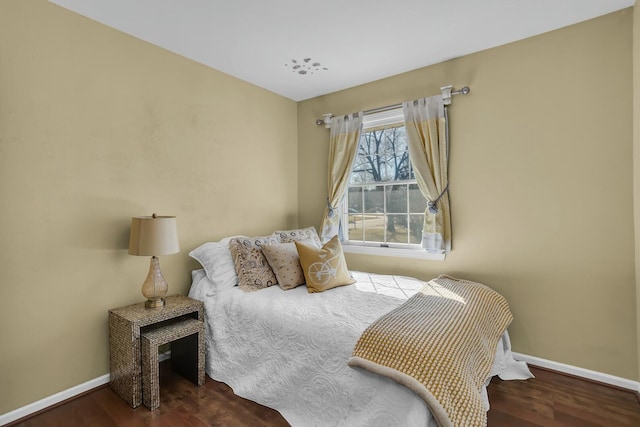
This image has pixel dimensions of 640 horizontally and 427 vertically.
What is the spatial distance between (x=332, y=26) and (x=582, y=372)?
320 centimetres

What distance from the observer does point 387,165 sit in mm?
3373

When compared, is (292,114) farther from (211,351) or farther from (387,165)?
(211,351)

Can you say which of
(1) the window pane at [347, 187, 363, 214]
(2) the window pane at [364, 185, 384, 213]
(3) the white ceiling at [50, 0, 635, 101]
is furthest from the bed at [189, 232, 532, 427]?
(3) the white ceiling at [50, 0, 635, 101]

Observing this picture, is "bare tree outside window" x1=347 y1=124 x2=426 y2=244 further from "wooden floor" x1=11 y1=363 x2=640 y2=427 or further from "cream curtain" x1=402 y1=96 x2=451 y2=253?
"wooden floor" x1=11 y1=363 x2=640 y2=427

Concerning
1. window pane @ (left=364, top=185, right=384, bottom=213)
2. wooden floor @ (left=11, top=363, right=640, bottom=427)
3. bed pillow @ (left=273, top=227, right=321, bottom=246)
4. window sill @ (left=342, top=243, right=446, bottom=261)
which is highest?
window pane @ (left=364, top=185, right=384, bottom=213)

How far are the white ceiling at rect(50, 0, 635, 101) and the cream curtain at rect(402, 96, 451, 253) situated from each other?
1.55ft

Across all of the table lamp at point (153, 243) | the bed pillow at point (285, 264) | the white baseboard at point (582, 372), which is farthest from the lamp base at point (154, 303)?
the white baseboard at point (582, 372)

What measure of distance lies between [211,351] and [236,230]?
123 centimetres

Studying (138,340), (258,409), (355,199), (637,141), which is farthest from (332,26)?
(258,409)

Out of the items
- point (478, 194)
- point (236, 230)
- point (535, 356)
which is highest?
point (478, 194)

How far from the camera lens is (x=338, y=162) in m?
3.55

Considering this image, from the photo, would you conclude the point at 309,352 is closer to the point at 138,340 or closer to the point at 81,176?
the point at 138,340

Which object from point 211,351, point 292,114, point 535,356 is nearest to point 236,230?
point 211,351

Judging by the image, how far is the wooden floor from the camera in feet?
6.17
